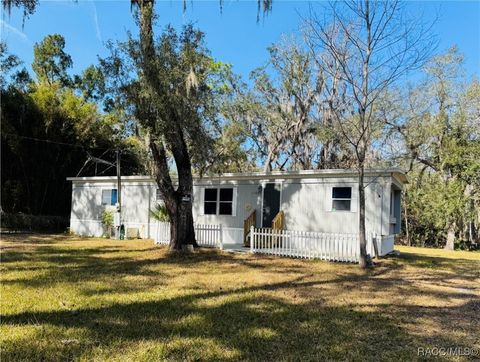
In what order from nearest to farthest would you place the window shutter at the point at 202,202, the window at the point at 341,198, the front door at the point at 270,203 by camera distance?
the window at the point at 341,198 < the front door at the point at 270,203 < the window shutter at the point at 202,202

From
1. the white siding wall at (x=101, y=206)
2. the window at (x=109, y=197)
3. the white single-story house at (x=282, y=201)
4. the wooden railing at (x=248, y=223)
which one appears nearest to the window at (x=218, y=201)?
the white single-story house at (x=282, y=201)

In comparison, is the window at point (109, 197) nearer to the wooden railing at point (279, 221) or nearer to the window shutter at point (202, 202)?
the window shutter at point (202, 202)

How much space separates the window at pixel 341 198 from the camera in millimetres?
12133

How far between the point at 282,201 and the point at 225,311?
8309mm

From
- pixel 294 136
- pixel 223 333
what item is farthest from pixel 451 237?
pixel 223 333

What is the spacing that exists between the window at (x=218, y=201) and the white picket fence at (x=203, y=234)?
73.8 inches

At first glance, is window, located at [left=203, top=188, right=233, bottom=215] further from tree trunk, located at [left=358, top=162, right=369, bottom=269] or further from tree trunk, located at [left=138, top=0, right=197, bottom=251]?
tree trunk, located at [left=358, top=162, right=369, bottom=269]

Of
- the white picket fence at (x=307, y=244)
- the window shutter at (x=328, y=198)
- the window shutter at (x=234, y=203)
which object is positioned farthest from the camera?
the window shutter at (x=234, y=203)

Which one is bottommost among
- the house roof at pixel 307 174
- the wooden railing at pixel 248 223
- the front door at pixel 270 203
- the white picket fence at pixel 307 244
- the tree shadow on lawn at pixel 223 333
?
the tree shadow on lawn at pixel 223 333

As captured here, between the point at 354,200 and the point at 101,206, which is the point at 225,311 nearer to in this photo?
the point at 354,200

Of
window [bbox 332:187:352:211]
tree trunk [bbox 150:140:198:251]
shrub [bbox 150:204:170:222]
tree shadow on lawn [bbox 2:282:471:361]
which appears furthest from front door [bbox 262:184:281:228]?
tree shadow on lawn [bbox 2:282:471:361]

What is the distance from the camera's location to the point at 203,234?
13.0 m

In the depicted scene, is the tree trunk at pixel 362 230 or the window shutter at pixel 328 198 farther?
the window shutter at pixel 328 198

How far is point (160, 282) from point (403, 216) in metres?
18.2
